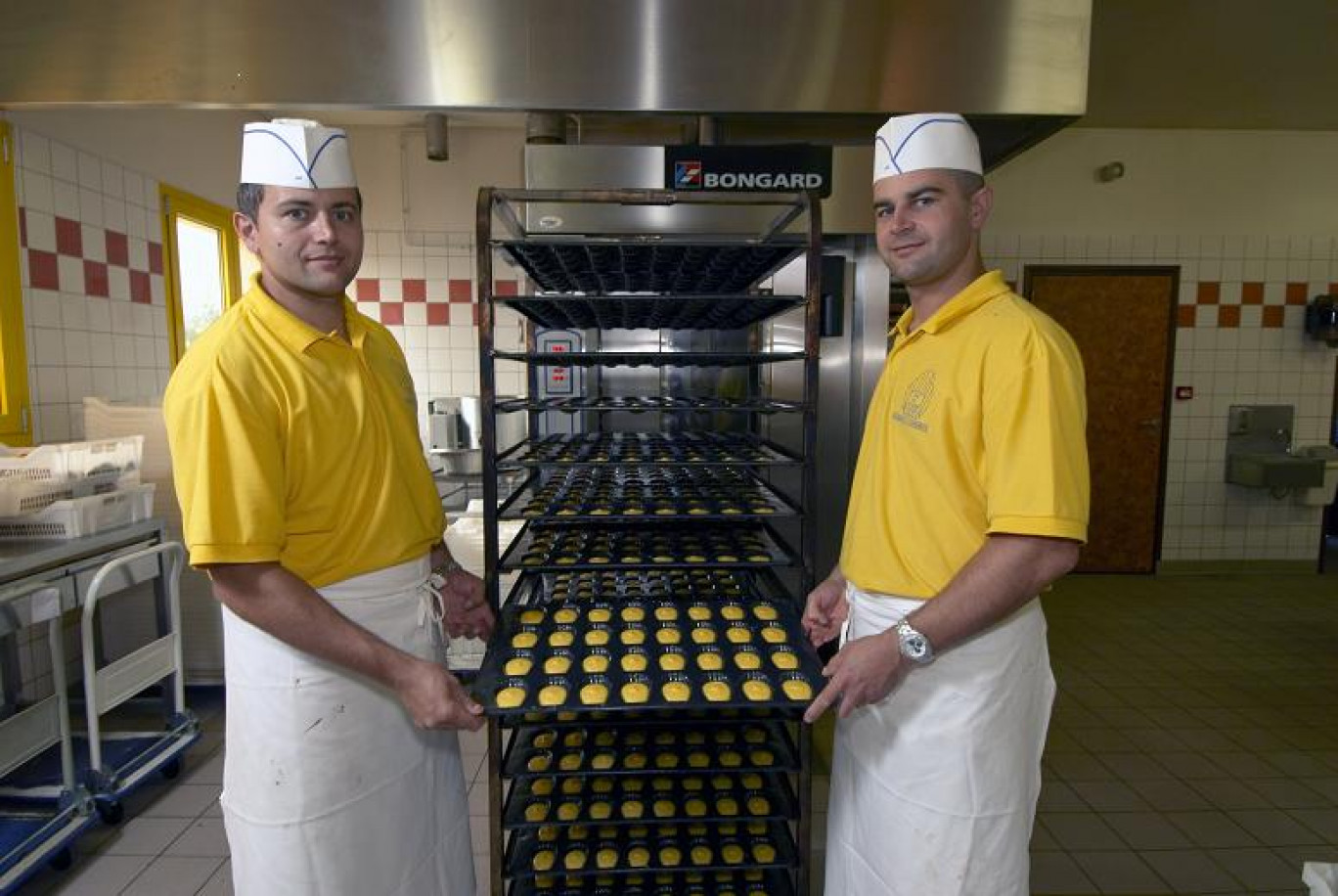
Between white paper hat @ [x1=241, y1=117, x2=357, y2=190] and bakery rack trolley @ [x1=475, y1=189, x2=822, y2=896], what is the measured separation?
0.98ft

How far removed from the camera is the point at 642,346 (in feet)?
10.2

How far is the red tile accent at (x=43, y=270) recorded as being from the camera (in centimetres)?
284

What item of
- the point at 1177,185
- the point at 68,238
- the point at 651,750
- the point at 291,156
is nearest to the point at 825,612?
the point at 651,750

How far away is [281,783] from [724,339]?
2140 millimetres

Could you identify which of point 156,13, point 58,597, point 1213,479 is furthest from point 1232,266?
point 58,597

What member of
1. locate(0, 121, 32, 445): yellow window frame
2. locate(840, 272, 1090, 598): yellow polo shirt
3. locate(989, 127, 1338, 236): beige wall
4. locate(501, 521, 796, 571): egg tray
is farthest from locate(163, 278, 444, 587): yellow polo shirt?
locate(989, 127, 1338, 236): beige wall

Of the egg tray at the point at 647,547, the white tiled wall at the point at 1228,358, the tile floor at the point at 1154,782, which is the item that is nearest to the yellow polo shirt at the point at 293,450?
the egg tray at the point at 647,547

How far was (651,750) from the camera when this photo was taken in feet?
6.00

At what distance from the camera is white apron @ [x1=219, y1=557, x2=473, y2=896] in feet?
4.44

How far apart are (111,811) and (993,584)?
273 centimetres

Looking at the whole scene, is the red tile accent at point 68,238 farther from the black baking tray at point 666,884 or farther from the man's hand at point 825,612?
the man's hand at point 825,612

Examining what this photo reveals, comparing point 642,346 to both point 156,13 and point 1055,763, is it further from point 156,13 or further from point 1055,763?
point 1055,763

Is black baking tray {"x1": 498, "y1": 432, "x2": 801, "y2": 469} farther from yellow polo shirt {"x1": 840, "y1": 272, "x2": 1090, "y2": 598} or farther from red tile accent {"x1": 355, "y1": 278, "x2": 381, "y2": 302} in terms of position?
red tile accent {"x1": 355, "y1": 278, "x2": 381, "y2": 302}

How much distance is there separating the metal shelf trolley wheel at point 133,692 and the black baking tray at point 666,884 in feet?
5.14
